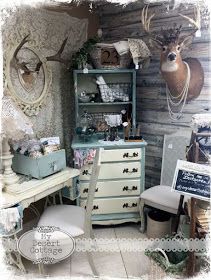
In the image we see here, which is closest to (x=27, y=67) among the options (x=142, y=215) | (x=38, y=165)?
(x=38, y=165)

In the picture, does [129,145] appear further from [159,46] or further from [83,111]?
[159,46]

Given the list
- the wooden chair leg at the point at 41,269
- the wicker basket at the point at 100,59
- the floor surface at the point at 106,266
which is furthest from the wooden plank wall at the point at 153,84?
the wooden chair leg at the point at 41,269

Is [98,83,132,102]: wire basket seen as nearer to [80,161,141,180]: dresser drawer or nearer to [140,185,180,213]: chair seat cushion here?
[80,161,141,180]: dresser drawer

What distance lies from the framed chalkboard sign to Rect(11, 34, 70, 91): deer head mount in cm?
153

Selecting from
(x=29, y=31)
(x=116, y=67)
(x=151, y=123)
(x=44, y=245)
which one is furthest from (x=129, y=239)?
(x=29, y=31)

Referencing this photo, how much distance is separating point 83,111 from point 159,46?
1.03m

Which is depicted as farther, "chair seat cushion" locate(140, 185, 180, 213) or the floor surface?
"chair seat cushion" locate(140, 185, 180, 213)

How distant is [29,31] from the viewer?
8.24 ft

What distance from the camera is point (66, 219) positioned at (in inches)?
86.6

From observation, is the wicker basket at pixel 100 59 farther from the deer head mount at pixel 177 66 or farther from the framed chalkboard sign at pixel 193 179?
the framed chalkboard sign at pixel 193 179

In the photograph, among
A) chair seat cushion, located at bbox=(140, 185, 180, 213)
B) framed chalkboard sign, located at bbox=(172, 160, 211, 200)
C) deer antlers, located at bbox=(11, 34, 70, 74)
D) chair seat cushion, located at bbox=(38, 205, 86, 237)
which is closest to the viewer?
framed chalkboard sign, located at bbox=(172, 160, 211, 200)

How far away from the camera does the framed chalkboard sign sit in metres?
1.75

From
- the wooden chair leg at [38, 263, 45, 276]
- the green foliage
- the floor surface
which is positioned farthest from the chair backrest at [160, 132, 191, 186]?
the wooden chair leg at [38, 263, 45, 276]

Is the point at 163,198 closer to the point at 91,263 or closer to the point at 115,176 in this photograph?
the point at 115,176
